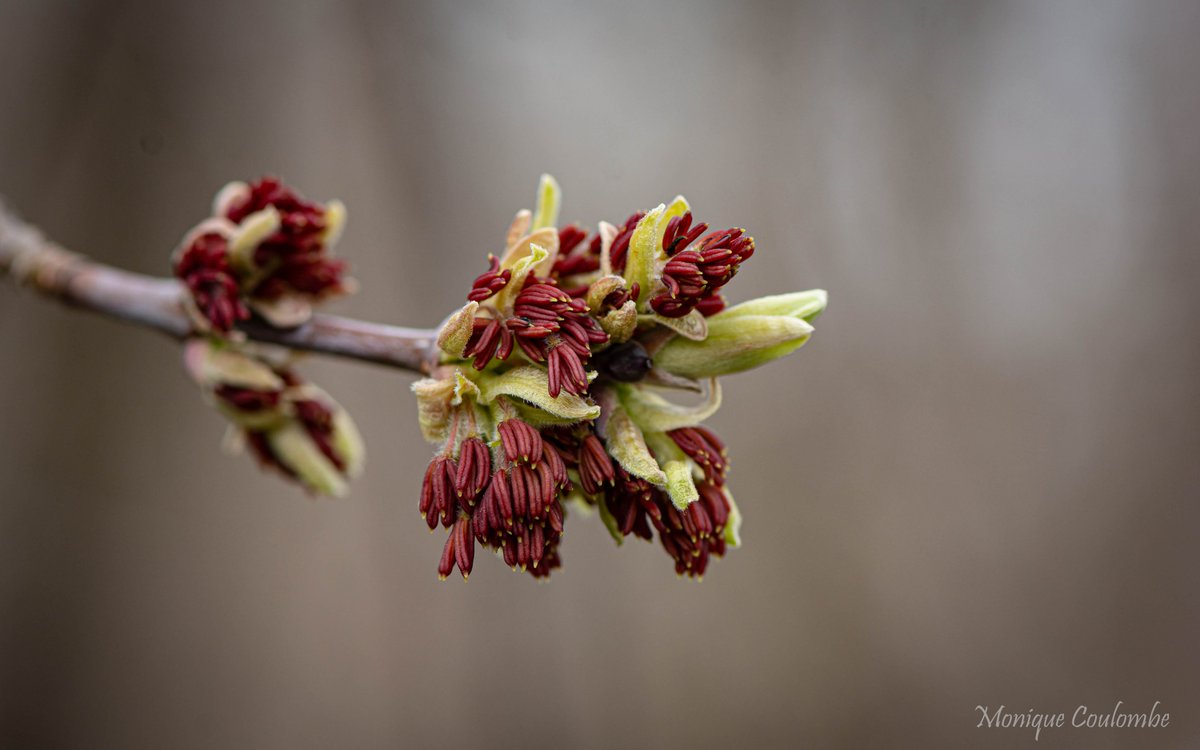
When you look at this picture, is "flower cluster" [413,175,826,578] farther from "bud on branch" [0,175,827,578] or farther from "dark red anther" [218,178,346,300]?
"dark red anther" [218,178,346,300]

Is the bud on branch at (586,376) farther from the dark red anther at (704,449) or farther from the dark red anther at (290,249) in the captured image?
the dark red anther at (290,249)

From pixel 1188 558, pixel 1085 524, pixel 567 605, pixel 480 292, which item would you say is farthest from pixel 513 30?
pixel 1188 558

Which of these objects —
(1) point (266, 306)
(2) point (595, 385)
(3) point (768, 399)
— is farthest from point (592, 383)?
(3) point (768, 399)

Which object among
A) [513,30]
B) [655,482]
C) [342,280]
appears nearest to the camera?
[655,482]

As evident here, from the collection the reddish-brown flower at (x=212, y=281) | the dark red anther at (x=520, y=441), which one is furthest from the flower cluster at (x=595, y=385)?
the reddish-brown flower at (x=212, y=281)

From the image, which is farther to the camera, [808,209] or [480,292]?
[808,209]

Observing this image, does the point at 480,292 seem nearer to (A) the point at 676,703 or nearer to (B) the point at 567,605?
(B) the point at 567,605

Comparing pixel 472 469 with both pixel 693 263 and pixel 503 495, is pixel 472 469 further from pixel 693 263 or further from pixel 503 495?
pixel 693 263
